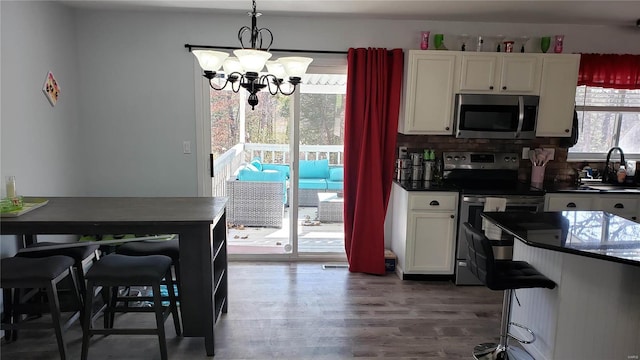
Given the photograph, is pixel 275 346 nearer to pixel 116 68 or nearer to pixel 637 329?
pixel 637 329

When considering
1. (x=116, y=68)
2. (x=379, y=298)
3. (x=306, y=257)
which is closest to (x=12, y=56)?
(x=116, y=68)

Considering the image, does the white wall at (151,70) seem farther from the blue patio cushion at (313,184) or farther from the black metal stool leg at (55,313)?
the black metal stool leg at (55,313)

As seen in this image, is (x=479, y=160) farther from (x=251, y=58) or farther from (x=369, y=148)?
(x=251, y=58)

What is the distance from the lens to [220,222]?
3.03 m

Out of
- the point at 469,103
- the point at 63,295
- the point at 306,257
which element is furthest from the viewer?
the point at 306,257

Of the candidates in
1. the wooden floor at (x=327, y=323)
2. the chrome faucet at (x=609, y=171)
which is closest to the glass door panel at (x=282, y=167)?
the wooden floor at (x=327, y=323)

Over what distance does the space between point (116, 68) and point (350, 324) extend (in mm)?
3103

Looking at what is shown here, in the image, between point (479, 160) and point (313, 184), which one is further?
point (313, 184)

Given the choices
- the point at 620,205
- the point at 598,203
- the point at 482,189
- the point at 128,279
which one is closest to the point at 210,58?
the point at 128,279

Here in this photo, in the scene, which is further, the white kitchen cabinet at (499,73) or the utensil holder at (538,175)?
the utensil holder at (538,175)

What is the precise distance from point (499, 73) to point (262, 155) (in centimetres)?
240

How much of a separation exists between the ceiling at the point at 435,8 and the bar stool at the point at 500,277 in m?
2.03

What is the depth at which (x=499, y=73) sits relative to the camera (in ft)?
12.5

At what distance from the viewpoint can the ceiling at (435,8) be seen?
134 inches
